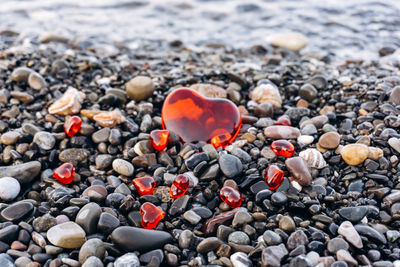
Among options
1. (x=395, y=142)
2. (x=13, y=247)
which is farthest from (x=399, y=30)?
(x=13, y=247)

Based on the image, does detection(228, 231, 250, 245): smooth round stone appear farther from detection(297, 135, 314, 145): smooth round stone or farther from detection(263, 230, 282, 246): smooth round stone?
detection(297, 135, 314, 145): smooth round stone

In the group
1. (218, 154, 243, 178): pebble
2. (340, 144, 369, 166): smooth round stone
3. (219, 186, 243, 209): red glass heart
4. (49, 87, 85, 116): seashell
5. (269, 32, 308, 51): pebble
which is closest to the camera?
(219, 186, 243, 209): red glass heart

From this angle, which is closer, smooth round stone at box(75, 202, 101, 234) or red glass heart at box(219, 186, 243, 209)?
smooth round stone at box(75, 202, 101, 234)

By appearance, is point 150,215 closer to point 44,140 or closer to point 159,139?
point 159,139

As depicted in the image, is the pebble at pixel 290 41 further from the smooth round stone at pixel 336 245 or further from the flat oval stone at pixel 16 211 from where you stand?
the flat oval stone at pixel 16 211

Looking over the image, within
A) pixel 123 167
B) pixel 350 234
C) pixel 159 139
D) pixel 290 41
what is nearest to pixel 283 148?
pixel 350 234

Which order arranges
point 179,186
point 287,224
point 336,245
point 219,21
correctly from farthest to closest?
point 219,21 < point 179,186 < point 287,224 < point 336,245

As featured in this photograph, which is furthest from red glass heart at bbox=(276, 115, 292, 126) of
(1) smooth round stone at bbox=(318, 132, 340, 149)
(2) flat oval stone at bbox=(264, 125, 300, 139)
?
(1) smooth round stone at bbox=(318, 132, 340, 149)

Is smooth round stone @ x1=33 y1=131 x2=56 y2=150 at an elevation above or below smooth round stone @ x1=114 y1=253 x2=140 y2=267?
above

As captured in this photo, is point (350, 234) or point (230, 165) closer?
point (350, 234)
